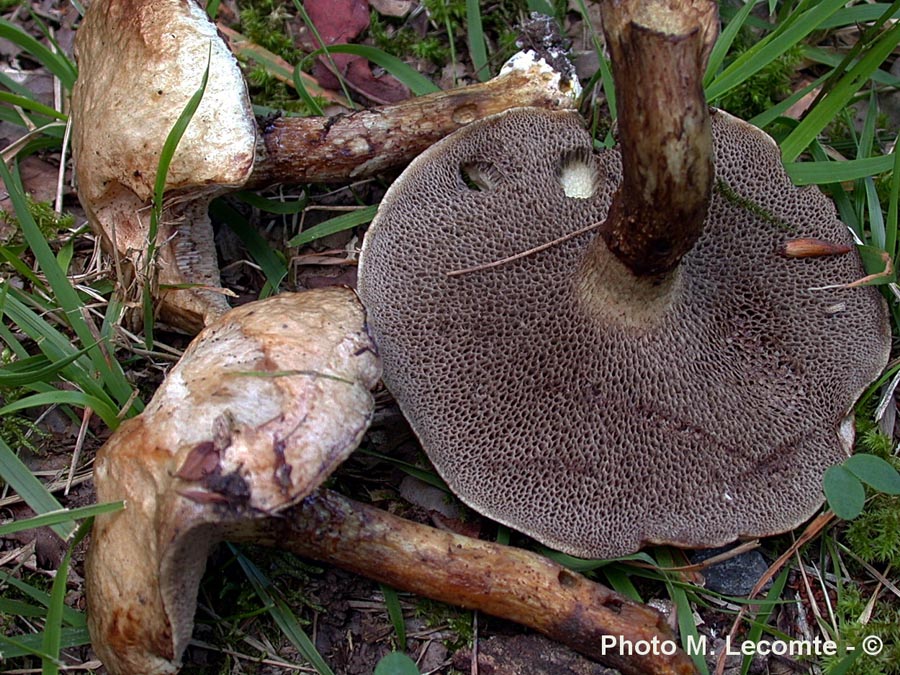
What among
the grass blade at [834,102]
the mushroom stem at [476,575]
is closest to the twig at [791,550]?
the mushroom stem at [476,575]

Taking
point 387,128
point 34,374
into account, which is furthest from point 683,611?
point 34,374

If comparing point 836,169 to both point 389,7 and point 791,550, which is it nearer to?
point 791,550

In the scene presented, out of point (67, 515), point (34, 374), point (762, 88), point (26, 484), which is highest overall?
point (762, 88)

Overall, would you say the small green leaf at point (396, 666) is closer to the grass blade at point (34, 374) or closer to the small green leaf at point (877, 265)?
the grass blade at point (34, 374)

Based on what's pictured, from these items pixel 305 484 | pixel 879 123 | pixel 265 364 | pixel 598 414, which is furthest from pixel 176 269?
pixel 879 123

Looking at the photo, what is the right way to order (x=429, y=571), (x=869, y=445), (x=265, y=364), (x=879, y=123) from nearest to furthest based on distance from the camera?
(x=265, y=364) → (x=429, y=571) → (x=869, y=445) → (x=879, y=123)

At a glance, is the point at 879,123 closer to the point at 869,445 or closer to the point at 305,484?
the point at 869,445

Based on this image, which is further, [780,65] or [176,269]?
[780,65]
